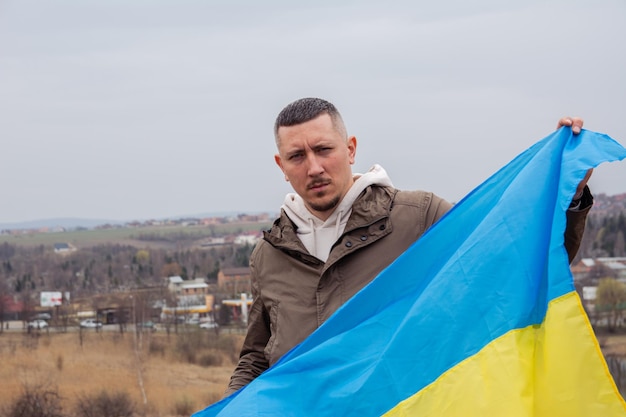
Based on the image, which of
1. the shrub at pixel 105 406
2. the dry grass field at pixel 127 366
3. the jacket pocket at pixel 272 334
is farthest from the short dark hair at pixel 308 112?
the dry grass field at pixel 127 366

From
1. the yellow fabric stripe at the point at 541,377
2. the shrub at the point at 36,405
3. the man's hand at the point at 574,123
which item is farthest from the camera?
the shrub at the point at 36,405

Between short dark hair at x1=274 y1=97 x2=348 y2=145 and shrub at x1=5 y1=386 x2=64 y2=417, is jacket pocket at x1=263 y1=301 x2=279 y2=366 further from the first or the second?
shrub at x1=5 y1=386 x2=64 y2=417

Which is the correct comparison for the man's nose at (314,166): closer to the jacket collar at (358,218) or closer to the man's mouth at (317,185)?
the man's mouth at (317,185)

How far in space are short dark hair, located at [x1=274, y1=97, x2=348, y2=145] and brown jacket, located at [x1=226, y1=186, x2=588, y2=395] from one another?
0.40 metres

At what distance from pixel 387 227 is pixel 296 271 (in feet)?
1.85

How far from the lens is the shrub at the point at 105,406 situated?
133ft

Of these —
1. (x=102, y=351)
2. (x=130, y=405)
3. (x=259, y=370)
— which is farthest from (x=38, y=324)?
(x=259, y=370)

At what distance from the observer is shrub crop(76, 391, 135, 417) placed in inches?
1592

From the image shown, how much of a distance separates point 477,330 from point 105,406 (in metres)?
40.6

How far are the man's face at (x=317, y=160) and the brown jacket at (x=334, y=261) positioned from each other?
0.17m

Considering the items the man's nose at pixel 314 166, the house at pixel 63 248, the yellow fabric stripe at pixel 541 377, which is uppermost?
the man's nose at pixel 314 166

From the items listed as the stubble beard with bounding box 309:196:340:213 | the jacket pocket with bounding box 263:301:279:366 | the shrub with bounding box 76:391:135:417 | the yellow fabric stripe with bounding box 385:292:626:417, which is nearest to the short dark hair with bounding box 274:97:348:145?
the stubble beard with bounding box 309:196:340:213

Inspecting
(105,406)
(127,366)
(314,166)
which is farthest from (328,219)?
(127,366)

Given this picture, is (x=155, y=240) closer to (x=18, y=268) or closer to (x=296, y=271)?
(x=18, y=268)
